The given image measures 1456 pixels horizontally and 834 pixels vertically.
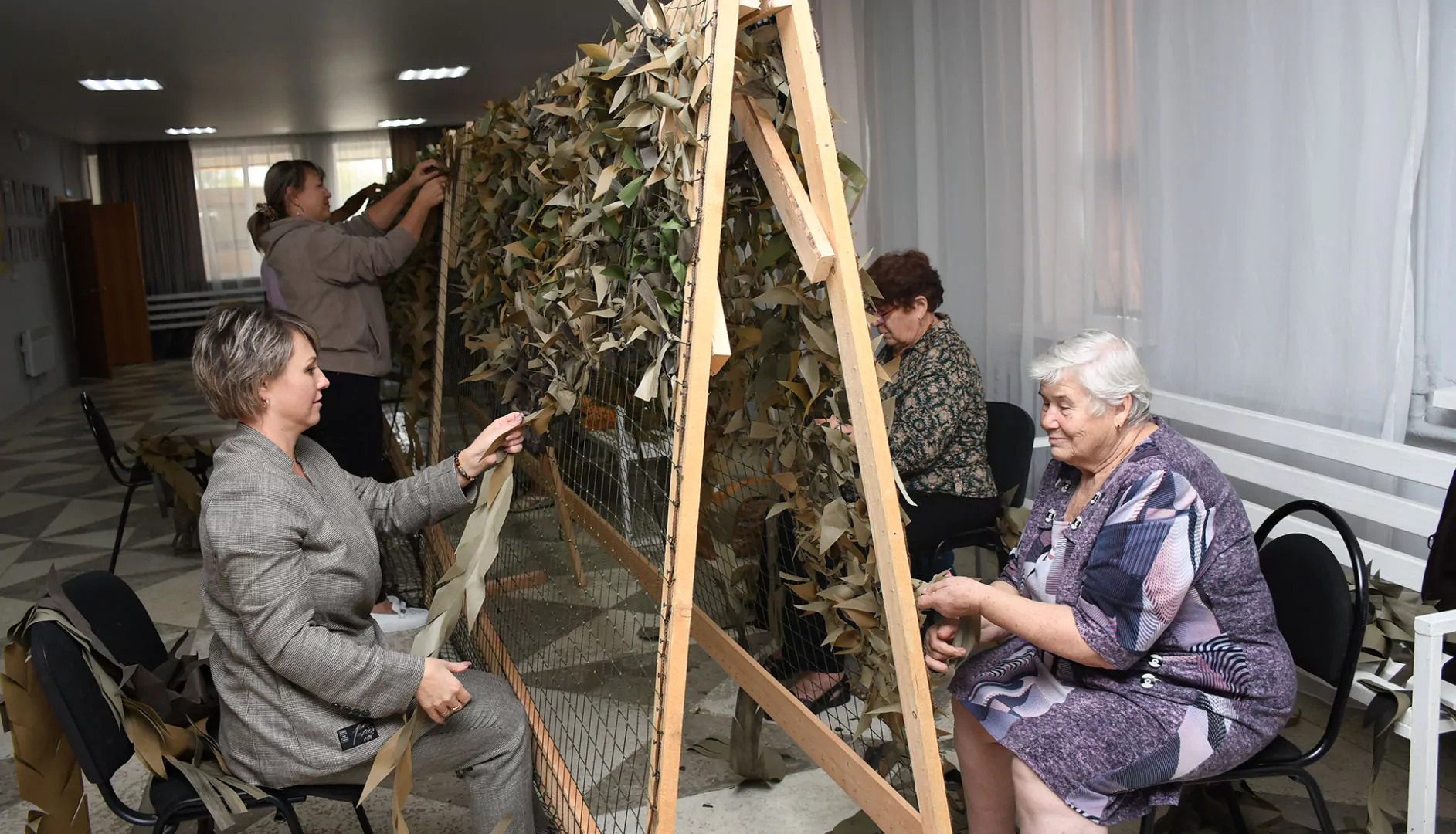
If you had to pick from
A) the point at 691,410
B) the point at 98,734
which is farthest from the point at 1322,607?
the point at 98,734

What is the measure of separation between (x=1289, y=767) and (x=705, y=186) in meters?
1.37

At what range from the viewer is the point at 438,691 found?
1841mm

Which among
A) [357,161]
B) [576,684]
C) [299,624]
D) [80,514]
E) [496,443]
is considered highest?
[357,161]

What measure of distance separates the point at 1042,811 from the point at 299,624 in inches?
49.8

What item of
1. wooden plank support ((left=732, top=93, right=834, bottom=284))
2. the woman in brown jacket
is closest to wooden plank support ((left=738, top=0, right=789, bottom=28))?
wooden plank support ((left=732, top=93, right=834, bottom=284))

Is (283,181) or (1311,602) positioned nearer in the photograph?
(1311,602)

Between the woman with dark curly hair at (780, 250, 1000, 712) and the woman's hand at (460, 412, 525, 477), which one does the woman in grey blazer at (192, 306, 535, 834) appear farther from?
the woman with dark curly hair at (780, 250, 1000, 712)

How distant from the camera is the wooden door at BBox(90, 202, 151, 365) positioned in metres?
12.8

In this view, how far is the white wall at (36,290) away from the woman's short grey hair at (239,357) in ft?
29.8

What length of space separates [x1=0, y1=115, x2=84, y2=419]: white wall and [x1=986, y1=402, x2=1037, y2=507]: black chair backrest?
9.26m

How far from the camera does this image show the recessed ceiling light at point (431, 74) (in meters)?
9.38

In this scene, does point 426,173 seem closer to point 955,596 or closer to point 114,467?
point 114,467

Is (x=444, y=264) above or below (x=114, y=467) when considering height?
above

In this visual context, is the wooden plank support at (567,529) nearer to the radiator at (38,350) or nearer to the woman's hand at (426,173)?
the woman's hand at (426,173)
